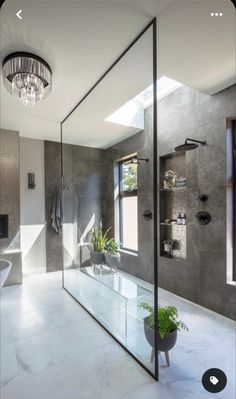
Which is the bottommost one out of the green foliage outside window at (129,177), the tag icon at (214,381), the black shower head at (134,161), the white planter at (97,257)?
the tag icon at (214,381)

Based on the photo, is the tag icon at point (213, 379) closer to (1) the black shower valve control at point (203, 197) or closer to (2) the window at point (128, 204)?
(2) the window at point (128, 204)

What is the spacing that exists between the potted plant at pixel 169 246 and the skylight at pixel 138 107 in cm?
155

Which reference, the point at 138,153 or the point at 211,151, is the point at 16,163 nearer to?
the point at 138,153

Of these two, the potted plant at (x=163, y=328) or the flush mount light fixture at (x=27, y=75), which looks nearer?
the potted plant at (x=163, y=328)

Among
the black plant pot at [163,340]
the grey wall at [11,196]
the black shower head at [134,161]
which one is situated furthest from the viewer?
the grey wall at [11,196]

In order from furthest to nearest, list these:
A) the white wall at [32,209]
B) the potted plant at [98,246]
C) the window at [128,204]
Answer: the white wall at [32,209] < the potted plant at [98,246] < the window at [128,204]

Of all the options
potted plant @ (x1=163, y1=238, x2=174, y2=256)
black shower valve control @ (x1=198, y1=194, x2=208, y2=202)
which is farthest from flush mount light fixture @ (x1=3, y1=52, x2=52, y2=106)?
potted plant @ (x1=163, y1=238, x2=174, y2=256)

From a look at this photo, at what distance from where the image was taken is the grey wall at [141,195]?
188 centimetres

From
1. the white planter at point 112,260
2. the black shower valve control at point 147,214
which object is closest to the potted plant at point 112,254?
the white planter at point 112,260

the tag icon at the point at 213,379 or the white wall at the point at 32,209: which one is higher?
the white wall at the point at 32,209

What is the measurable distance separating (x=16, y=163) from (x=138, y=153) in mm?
2145

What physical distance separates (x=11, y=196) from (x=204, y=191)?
2.81 m

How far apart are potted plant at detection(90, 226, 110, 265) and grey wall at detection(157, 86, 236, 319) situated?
2.99 feet

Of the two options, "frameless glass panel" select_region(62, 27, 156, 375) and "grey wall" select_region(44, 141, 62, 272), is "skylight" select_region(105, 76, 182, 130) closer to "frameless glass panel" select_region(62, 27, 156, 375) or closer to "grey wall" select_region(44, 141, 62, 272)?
"frameless glass panel" select_region(62, 27, 156, 375)
